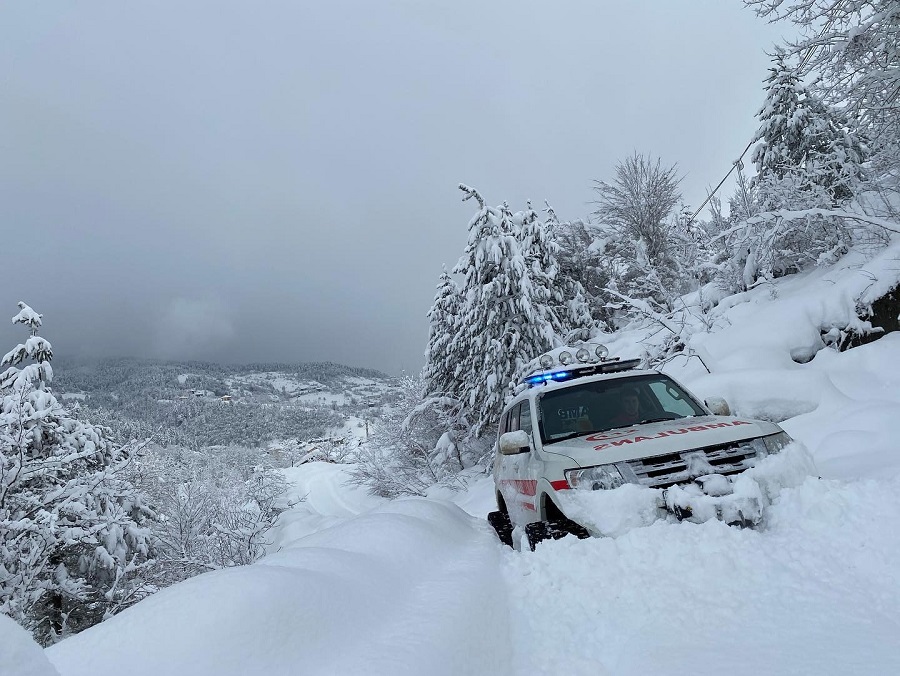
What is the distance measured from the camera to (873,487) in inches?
141

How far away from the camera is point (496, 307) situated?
22.2 meters

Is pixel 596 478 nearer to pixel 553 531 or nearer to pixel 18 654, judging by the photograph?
pixel 553 531

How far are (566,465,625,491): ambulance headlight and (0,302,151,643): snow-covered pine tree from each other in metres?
12.1

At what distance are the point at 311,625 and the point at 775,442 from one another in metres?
3.47

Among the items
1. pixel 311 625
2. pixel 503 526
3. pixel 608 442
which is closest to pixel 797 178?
pixel 503 526

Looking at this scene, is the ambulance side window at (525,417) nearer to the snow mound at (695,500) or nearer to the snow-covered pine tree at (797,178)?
the snow mound at (695,500)

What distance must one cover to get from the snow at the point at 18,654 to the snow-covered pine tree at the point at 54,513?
12544 mm

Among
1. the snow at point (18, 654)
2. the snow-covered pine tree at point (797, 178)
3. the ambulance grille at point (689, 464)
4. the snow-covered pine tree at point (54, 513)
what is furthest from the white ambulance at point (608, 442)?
the snow-covered pine tree at point (54, 513)

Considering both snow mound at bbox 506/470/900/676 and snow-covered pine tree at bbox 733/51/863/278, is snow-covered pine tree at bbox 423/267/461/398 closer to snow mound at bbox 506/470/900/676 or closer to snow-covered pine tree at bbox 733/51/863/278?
snow-covered pine tree at bbox 733/51/863/278

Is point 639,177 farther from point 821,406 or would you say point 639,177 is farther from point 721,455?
point 721,455

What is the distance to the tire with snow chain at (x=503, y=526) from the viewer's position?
5.54 meters

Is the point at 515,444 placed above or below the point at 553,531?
above

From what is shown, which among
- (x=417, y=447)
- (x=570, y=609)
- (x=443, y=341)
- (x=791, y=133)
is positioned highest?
(x=791, y=133)

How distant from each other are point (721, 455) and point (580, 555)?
1277 mm
